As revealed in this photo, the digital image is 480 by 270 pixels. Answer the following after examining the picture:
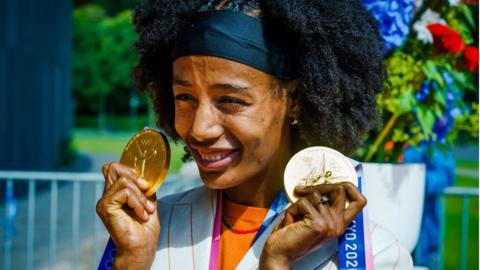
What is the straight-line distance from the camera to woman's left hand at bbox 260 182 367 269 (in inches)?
61.7

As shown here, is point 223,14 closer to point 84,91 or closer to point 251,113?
point 251,113

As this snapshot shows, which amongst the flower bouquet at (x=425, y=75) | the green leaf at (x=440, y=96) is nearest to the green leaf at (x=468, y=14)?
the flower bouquet at (x=425, y=75)

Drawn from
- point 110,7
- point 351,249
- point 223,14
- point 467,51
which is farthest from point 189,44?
point 110,7

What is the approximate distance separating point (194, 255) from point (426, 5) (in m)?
1.96

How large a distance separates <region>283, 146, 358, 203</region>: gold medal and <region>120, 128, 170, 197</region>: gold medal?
36 cm

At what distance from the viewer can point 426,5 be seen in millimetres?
3170

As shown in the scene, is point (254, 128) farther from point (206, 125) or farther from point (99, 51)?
point (99, 51)

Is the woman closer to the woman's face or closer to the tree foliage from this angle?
the woman's face

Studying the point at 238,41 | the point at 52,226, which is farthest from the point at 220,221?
the point at 52,226

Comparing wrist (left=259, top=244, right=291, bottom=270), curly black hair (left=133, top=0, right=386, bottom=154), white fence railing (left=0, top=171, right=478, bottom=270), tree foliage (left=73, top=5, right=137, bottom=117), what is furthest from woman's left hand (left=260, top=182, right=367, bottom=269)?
tree foliage (left=73, top=5, right=137, bottom=117)

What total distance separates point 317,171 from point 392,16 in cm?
129

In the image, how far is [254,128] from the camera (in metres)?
1.72

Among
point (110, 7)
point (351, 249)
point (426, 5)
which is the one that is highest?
point (110, 7)

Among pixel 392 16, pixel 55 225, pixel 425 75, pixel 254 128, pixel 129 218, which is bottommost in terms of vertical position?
pixel 55 225
